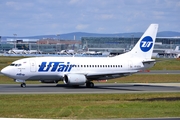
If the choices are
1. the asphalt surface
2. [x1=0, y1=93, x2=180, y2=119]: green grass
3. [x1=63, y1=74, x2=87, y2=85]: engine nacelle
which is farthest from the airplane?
[x1=0, y1=93, x2=180, y2=119]: green grass

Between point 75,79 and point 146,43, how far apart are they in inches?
456

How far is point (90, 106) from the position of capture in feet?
102

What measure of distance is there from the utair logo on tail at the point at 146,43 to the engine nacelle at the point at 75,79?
9.71 metres

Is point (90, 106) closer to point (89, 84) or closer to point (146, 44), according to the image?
point (89, 84)

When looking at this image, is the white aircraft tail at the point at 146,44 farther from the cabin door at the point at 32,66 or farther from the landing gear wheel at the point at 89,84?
the cabin door at the point at 32,66

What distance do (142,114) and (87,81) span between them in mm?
24464

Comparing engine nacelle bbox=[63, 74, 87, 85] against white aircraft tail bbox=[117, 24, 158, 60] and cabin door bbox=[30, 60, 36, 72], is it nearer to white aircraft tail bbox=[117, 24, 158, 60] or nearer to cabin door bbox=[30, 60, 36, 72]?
cabin door bbox=[30, 60, 36, 72]

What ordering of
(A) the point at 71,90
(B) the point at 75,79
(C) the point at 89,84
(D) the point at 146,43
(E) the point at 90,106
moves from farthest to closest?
(D) the point at 146,43, (C) the point at 89,84, (B) the point at 75,79, (A) the point at 71,90, (E) the point at 90,106

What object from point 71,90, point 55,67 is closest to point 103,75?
point 55,67

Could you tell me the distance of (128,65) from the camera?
177 feet

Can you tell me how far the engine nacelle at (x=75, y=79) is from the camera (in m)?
49.0

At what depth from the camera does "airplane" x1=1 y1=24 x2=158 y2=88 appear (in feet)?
161

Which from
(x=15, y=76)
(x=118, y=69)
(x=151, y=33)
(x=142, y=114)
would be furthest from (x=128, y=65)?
(x=142, y=114)

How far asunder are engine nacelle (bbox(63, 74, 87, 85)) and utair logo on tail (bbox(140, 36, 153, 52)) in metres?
9.71
